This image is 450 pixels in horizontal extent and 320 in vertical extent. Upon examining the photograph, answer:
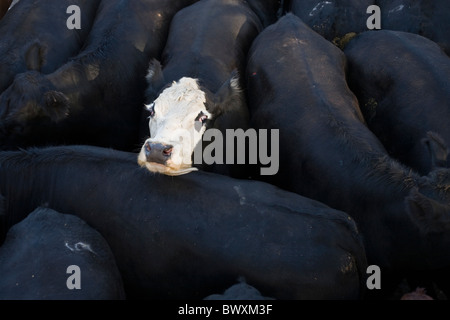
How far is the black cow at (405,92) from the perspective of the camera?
14.3 feet

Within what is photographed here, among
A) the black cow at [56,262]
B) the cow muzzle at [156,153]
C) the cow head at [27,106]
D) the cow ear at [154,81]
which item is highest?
the cow ear at [154,81]

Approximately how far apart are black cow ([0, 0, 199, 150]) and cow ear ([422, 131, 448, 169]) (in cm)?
241

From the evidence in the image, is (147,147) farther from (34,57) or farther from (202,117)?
(34,57)

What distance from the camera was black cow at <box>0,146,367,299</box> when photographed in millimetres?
3154

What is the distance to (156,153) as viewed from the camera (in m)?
3.30

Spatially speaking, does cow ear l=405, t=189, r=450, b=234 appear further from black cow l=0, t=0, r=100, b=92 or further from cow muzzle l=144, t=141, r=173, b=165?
black cow l=0, t=0, r=100, b=92

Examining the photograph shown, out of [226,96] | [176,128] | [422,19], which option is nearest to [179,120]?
[176,128]

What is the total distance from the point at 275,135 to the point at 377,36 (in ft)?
5.67

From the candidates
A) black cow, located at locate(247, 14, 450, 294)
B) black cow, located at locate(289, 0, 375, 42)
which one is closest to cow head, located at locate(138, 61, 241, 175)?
black cow, located at locate(247, 14, 450, 294)

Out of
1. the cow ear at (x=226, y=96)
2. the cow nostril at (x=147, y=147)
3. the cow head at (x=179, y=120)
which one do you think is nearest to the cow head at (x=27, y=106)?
the cow head at (x=179, y=120)

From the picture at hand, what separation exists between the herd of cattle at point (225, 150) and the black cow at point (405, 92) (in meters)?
0.02

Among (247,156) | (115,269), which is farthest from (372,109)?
(115,269)

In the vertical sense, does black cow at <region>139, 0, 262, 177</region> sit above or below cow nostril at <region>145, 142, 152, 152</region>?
above

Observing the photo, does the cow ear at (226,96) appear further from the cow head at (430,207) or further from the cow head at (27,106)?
the cow head at (430,207)
